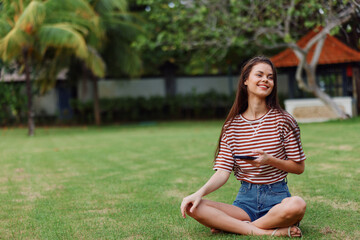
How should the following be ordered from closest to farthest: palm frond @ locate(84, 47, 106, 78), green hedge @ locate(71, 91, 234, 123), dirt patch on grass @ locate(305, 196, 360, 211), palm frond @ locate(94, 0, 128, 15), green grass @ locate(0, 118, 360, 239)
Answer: green grass @ locate(0, 118, 360, 239) < dirt patch on grass @ locate(305, 196, 360, 211) < palm frond @ locate(84, 47, 106, 78) < palm frond @ locate(94, 0, 128, 15) < green hedge @ locate(71, 91, 234, 123)

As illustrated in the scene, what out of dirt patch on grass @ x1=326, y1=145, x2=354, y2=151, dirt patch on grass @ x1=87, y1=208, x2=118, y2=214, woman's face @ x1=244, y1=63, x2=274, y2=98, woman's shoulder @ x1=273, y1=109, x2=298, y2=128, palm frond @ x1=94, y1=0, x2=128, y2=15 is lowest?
dirt patch on grass @ x1=326, y1=145, x2=354, y2=151

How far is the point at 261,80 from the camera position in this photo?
147 inches

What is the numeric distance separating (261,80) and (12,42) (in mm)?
12811

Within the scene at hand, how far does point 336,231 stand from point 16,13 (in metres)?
14.2

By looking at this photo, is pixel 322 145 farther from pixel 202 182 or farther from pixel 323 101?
pixel 323 101

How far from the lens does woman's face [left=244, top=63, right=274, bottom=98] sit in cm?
372

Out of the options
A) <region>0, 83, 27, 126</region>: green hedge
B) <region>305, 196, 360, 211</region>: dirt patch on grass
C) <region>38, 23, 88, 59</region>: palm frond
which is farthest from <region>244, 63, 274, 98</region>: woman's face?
<region>0, 83, 27, 126</region>: green hedge

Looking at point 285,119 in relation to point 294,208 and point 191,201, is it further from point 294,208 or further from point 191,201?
point 191,201

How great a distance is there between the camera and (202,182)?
21.2ft

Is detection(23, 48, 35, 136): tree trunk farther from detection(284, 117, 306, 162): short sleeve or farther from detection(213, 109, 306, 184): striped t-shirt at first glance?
detection(284, 117, 306, 162): short sleeve

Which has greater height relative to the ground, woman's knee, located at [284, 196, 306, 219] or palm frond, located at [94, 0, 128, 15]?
palm frond, located at [94, 0, 128, 15]

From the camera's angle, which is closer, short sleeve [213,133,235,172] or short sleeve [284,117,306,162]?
short sleeve [284,117,306,162]

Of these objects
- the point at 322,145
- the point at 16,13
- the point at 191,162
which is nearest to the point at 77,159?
the point at 191,162

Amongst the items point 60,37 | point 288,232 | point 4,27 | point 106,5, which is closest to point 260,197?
point 288,232
